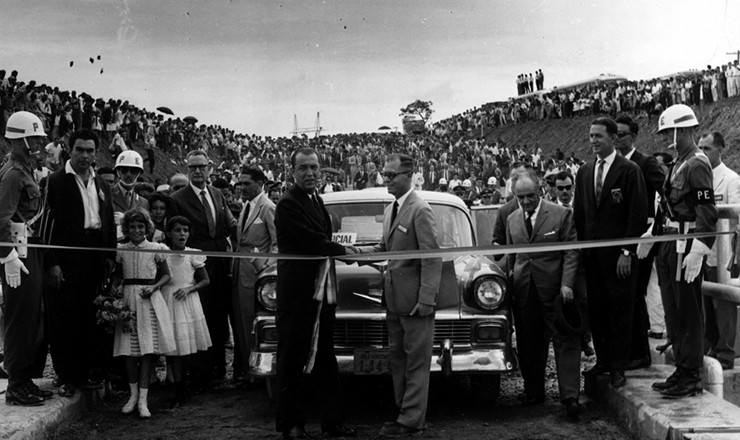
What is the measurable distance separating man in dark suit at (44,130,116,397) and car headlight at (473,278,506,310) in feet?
9.76

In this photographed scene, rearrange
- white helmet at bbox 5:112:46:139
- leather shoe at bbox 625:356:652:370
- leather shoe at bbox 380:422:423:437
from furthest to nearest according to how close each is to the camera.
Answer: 1. leather shoe at bbox 625:356:652:370
2. white helmet at bbox 5:112:46:139
3. leather shoe at bbox 380:422:423:437

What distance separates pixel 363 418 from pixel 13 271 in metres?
2.78

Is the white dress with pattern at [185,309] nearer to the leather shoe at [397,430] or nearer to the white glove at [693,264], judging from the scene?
the leather shoe at [397,430]

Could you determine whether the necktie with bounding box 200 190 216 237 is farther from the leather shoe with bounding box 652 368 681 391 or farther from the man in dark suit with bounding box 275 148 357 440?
the leather shoe with bounding box 652 368 681 391

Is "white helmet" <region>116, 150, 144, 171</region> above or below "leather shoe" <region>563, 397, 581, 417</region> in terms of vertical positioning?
above

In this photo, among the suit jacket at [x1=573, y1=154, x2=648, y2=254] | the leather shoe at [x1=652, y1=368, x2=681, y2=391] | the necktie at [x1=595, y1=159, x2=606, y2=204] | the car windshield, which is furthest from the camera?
the car windshield

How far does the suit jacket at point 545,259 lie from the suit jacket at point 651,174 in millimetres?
796

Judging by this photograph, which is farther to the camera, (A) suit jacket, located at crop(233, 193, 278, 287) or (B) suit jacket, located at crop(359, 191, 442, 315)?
(A) suit jacket, located at crop(233, 193, 278, 287)

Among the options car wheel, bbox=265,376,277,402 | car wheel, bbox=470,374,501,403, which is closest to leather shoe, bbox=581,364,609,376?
car wheel, bbox=470,374,501,403

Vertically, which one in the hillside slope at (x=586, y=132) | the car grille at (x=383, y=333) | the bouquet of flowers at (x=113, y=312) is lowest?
the car grille at (x=383, y=333)

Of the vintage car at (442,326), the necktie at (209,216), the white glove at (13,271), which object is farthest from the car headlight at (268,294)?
the white glove at (13,271)

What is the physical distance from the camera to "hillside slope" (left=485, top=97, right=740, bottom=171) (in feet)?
114

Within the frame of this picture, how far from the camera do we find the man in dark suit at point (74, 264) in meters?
6.38

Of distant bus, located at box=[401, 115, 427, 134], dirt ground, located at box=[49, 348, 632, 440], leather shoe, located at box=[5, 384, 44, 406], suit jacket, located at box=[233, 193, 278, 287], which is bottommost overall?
dirt ground, located at box=[49, 348, 632, 440]
